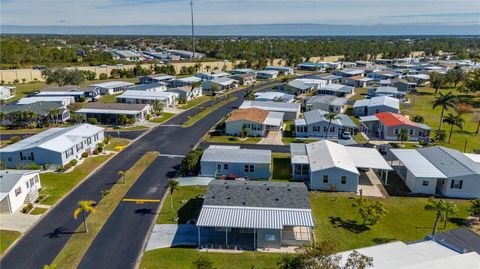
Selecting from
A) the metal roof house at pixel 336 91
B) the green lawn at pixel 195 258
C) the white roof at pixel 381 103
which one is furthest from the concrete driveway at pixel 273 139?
the metal roof house at pixel 336 91

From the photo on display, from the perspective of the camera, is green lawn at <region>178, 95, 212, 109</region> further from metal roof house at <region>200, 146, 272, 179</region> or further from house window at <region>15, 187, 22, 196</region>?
house window at <region>15, 187, 22, 196</region>

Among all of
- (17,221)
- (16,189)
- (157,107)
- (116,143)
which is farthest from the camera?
(157,107)

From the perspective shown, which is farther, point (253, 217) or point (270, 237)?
point (253, 217)

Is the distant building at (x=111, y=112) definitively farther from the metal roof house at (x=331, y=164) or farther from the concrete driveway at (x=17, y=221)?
the concrete driveway at (x=17, y=221)

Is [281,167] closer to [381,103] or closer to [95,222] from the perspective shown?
[95,222]

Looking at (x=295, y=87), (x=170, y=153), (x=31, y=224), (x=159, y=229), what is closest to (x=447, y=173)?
(x=159, y=229)

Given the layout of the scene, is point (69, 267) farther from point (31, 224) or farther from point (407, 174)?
point (407, 174)

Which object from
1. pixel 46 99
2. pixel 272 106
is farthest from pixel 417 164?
pixel 46 99
